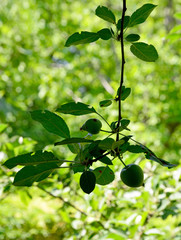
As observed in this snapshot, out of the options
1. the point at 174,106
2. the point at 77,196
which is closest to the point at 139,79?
the point at 174,106

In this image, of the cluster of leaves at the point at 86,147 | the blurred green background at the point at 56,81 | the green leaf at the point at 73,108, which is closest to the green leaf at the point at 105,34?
the cluster of leaves at the point at 86,147

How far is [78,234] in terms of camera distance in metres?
1.00

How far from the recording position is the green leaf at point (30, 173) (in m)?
0.36

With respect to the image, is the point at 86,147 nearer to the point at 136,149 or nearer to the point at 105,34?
the point at 136,149

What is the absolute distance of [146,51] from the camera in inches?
16.5

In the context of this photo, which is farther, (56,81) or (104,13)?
(56,81)

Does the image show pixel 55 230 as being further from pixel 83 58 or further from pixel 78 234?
pixel 78 234

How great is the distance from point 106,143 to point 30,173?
4.4 inches

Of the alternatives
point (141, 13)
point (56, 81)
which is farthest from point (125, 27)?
point (56, 81)

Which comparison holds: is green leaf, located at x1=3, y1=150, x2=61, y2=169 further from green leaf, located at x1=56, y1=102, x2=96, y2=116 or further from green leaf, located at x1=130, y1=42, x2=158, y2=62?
green leaf, located at x1=130, y1=42, x2=158, y2=62

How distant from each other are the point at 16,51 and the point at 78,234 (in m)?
2.66

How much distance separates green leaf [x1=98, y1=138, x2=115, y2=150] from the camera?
0.36 m

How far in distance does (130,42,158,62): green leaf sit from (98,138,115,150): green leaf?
0.48 ft

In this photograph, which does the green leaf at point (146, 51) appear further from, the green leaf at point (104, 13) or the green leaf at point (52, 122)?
the green leaf at point (52, 122)
